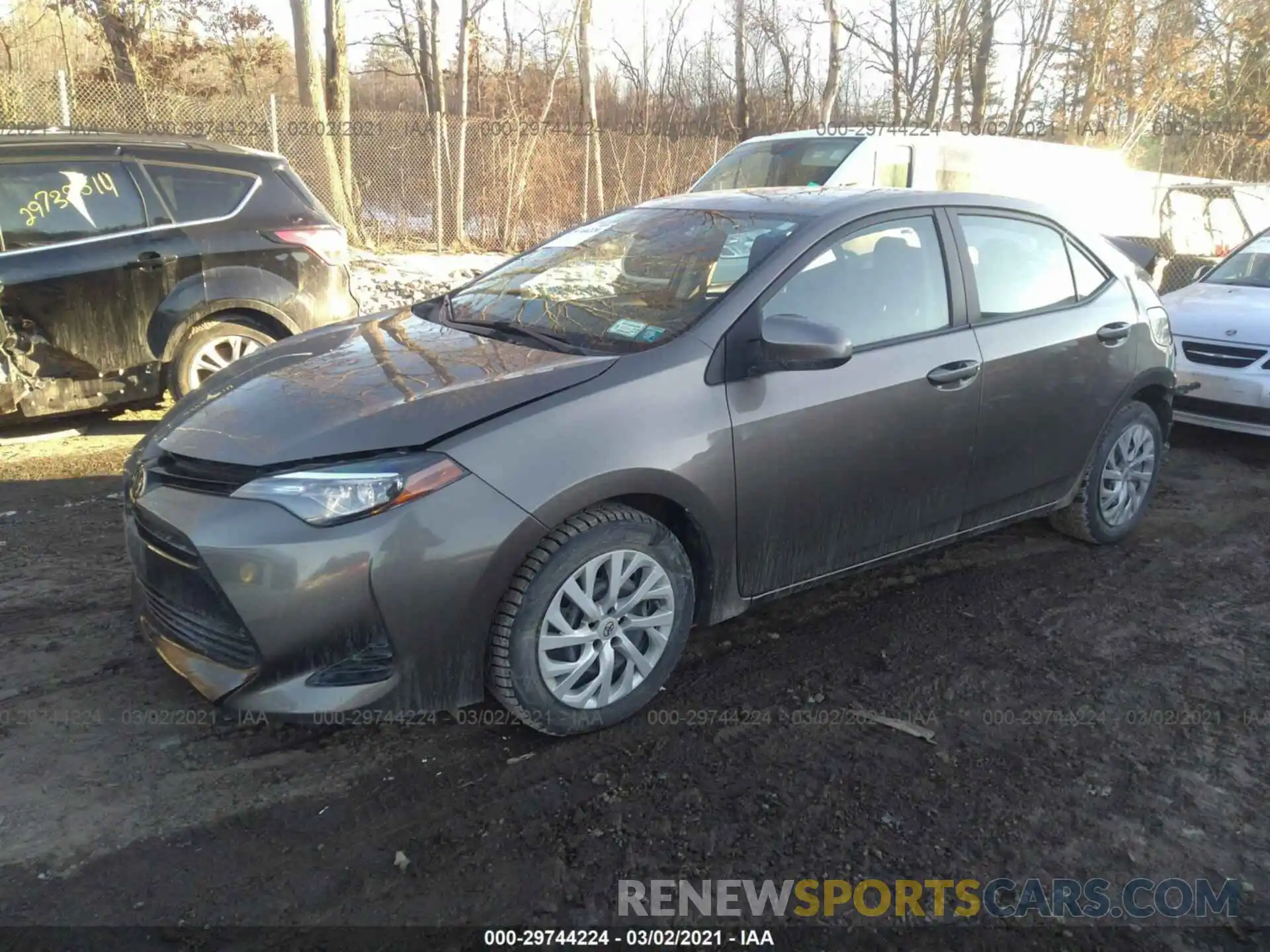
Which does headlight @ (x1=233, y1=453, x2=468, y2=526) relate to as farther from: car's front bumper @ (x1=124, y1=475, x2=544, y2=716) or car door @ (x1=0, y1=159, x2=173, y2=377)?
car door @ (x1=0, y1=159, x2=173, y2=377)

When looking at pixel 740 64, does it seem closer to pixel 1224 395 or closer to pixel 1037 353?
pixel 1224 395

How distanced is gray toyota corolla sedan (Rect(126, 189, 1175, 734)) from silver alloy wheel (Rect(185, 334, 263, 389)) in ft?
8.44

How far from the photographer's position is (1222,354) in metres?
6.41

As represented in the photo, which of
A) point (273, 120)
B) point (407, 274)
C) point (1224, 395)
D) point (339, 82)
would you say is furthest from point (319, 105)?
point (1224, 395)

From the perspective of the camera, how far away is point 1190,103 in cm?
2208

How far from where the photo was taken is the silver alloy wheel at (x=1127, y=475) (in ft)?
14.7

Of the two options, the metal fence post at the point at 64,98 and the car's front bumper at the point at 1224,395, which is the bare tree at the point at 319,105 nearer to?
the metal fence post at the point at 64,98

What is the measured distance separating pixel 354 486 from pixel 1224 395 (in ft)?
19.8

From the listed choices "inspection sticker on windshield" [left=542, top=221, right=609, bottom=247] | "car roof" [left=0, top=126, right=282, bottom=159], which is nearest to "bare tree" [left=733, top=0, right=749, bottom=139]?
"car roof" [left=0, top=126, right=282, bottom=159]

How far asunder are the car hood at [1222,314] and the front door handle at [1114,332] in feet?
6.95

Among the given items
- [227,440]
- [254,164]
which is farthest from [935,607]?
[254,164]

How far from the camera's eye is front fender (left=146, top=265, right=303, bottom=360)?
579 centimetres

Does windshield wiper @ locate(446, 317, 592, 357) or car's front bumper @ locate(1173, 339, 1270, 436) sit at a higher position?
windshield wiper @ locate(446, 317, 592, 357)

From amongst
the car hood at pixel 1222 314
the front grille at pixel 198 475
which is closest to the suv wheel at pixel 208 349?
the front grille at pixel 198 475
